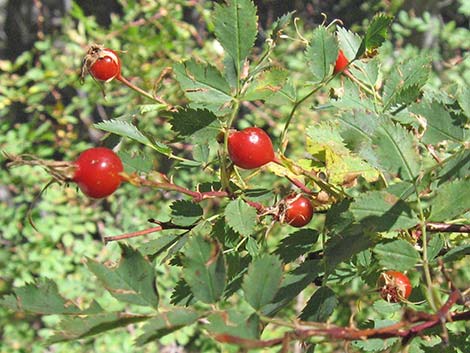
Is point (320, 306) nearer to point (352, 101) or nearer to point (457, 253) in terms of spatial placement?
point (457, 253)

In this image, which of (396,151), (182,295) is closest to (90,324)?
(182,295)

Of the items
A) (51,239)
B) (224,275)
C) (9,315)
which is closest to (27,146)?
(51,239)

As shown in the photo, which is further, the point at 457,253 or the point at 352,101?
the point at 352,101

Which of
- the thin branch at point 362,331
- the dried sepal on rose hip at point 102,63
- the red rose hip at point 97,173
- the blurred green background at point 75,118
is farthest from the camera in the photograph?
the blurred green background at point 75,118

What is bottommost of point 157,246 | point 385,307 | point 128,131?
point 385,307

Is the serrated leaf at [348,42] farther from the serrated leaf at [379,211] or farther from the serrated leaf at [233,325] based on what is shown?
the serrated leaf at [233,325]

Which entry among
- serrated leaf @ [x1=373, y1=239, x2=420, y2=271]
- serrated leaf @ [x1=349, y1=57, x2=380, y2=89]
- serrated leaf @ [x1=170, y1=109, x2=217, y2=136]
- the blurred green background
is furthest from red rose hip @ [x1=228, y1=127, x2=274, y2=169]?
the blurred green background

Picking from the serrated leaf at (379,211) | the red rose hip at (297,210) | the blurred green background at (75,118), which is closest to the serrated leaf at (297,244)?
the red rose hip at (297,210)
